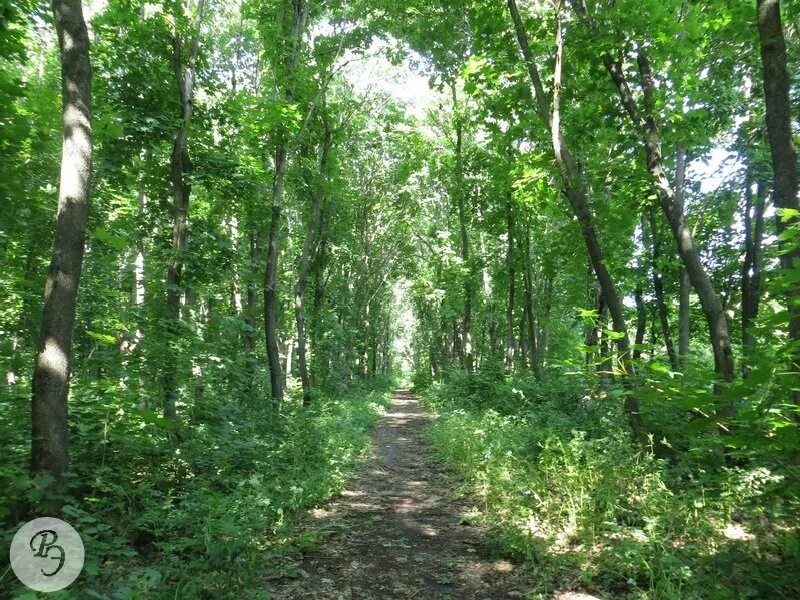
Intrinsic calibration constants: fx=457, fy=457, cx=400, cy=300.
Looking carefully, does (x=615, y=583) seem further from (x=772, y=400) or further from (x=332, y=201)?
(x=332, y=201)

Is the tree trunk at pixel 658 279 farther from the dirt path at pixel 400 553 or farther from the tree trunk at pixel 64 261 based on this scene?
the tree trunk at pixel 64 261

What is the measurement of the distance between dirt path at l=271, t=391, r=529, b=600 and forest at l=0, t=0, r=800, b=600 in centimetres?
5

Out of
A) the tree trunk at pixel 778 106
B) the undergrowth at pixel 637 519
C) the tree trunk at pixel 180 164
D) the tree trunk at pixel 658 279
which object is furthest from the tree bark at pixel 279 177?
the tree trunk at pixel 658 279

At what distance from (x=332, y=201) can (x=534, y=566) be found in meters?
16.2

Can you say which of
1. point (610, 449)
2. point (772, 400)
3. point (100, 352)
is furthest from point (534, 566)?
point (100, 352)

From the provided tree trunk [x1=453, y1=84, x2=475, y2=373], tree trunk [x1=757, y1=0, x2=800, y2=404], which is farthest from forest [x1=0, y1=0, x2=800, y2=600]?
tree trunk [x1=453, y1=84, x2=475, y2=373]

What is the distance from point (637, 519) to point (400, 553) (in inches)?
106

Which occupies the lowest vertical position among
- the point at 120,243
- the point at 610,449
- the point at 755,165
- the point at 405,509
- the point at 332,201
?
the point at 405,509

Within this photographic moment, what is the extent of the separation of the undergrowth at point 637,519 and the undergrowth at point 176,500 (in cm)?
278

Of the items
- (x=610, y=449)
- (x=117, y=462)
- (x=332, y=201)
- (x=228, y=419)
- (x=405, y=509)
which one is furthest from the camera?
(x=332, y=201)

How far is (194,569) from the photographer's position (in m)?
4.34

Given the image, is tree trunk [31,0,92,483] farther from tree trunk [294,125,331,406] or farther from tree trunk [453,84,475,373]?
tree trunk [453,84,475,373]

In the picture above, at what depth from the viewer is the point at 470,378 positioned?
17047 millimetres

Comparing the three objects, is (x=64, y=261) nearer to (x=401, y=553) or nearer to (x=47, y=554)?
(x=47, y=554)
